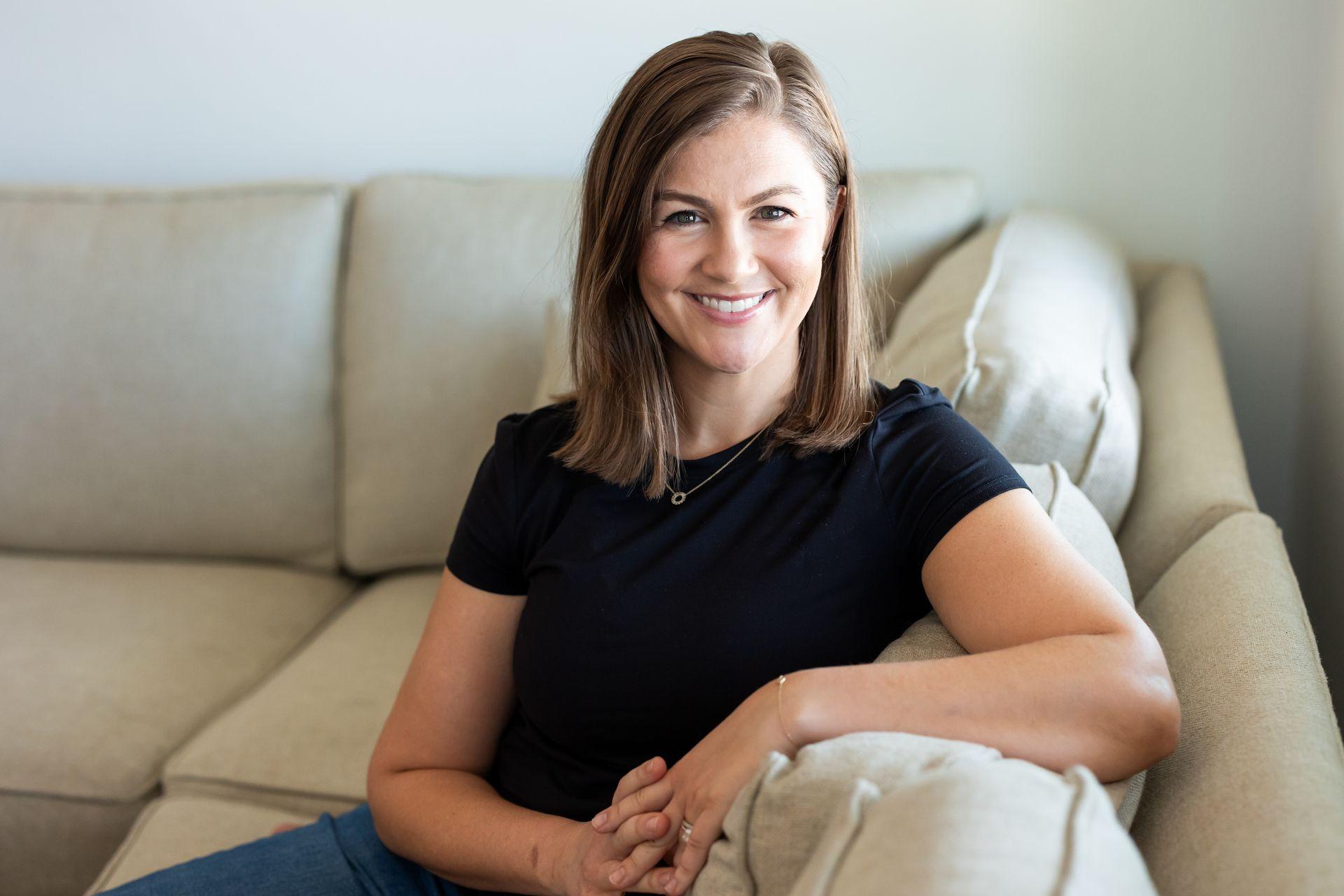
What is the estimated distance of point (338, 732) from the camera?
1.57 metres

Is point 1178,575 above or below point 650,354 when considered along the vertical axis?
below

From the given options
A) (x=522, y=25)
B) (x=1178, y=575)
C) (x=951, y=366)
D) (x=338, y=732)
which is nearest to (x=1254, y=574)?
(x=1178, y=575)

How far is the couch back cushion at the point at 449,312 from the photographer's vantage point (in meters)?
1.90

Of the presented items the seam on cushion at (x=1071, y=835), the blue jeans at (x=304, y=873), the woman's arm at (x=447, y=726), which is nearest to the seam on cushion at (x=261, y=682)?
the blue jeans at (x=304, y=873)

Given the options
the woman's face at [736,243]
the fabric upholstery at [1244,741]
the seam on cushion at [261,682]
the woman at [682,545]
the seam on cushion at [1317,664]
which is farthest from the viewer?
the seam on cushion at [261,682]

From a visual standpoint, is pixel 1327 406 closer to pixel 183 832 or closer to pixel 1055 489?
pixel 1055 489

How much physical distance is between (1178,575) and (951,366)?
32 cm

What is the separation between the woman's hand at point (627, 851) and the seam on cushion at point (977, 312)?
52cm

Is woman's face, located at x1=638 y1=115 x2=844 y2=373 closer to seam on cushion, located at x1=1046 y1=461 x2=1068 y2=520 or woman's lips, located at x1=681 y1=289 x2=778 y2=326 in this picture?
woman's lips, located at x1=681 y1=289 x2=778 y2=326

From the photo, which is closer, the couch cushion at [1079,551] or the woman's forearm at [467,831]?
the couch cushion at [1079,551]

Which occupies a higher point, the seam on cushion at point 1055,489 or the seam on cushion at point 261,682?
the seam on cushion at point 1055,489

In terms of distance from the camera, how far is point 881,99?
6.80 feet

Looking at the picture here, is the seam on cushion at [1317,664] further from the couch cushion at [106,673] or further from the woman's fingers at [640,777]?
the couch cushion at [106,673]

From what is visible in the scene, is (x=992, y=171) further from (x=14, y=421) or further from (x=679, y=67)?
(x=14, y=421)
